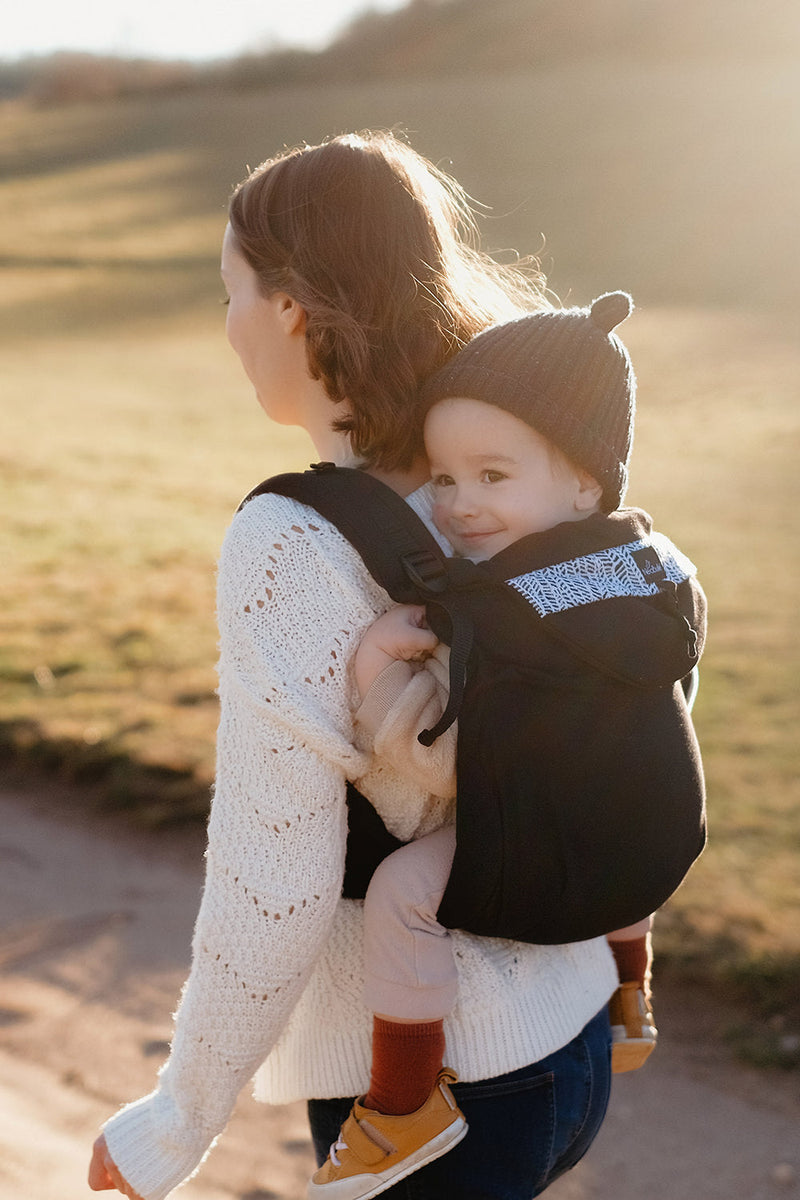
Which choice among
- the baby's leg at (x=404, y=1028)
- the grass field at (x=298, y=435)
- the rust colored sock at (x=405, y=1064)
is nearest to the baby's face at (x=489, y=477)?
the baby's leg at (x=404, y=1028)

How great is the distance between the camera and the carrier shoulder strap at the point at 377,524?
1333 millimetres

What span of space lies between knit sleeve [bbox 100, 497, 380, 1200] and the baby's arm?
Result: 1.3 inches

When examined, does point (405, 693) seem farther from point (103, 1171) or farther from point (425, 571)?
point (103, 1171)

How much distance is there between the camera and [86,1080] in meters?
3.11

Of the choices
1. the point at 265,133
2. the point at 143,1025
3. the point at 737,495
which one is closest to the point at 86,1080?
the point at 143,1025

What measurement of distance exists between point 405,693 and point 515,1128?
59cm

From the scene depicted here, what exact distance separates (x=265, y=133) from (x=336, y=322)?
29.1m

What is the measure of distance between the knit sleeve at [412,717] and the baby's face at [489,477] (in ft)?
0.70

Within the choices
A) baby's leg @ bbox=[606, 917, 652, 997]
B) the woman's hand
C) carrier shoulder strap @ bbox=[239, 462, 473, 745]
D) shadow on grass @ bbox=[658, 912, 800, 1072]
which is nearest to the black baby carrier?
carrier shoulder strap @ bbox=[239, 462, 473, 745]

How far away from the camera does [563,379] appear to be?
4.81ft

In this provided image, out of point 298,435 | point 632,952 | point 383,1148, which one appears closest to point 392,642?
point 383,1148

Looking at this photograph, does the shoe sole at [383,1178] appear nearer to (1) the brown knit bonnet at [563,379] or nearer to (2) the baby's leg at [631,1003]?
(2) the baby's leg at [631,1003]

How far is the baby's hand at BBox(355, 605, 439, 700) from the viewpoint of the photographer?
132 cm

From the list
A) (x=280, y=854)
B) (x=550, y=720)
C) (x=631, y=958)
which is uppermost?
(x=550, y=720)
